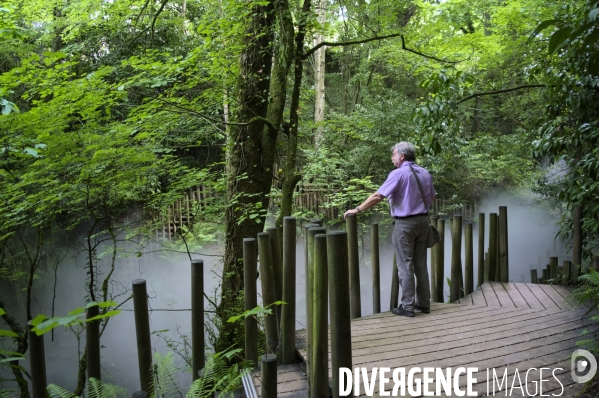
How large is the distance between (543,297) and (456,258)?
2.84 feet

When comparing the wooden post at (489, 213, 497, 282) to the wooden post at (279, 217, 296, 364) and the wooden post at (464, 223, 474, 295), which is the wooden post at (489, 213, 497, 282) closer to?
the wooden post at (464, 223, 474, 295)

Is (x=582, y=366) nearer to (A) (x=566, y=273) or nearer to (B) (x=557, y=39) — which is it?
(B) (x=557, y=39)

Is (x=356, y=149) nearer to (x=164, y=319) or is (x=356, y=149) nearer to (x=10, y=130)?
(x=164, y=319)

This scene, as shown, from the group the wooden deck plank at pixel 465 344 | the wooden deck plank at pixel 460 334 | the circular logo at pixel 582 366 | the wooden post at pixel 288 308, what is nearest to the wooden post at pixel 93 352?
the wooden post at pixel 288 308

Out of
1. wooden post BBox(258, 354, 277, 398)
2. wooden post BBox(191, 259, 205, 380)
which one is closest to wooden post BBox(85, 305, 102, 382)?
wooden post BBox(191, 259, 205, 380)

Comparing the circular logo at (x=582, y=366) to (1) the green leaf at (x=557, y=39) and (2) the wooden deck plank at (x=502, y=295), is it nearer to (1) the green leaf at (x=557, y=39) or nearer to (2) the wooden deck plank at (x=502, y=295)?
(2) the wooden deck plank at (x=502, y=295)

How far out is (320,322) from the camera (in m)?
2.22

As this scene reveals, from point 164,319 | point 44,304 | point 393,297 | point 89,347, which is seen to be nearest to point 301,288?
point 164,319

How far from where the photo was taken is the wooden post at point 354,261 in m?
3.73

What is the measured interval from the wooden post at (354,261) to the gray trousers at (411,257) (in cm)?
46

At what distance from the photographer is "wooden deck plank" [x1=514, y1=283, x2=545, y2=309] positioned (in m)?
4.16

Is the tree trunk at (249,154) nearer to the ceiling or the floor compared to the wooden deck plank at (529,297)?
nearer to the ceiling

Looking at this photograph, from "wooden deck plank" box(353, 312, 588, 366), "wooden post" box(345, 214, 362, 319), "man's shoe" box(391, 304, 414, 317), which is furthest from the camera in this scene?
"man's shoe" box(391, 304, 414, 317)

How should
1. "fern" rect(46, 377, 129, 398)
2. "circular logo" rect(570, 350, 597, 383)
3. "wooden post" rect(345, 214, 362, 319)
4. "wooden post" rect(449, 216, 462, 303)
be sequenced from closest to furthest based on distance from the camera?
"fern" rect(46, 377, 129, 398)
"circular logo" rect(570, 350, 597, 383)
"wooden post" rect(345, 214, 362, 319)
"wooden post" rect(449, 216, 462, 303)
